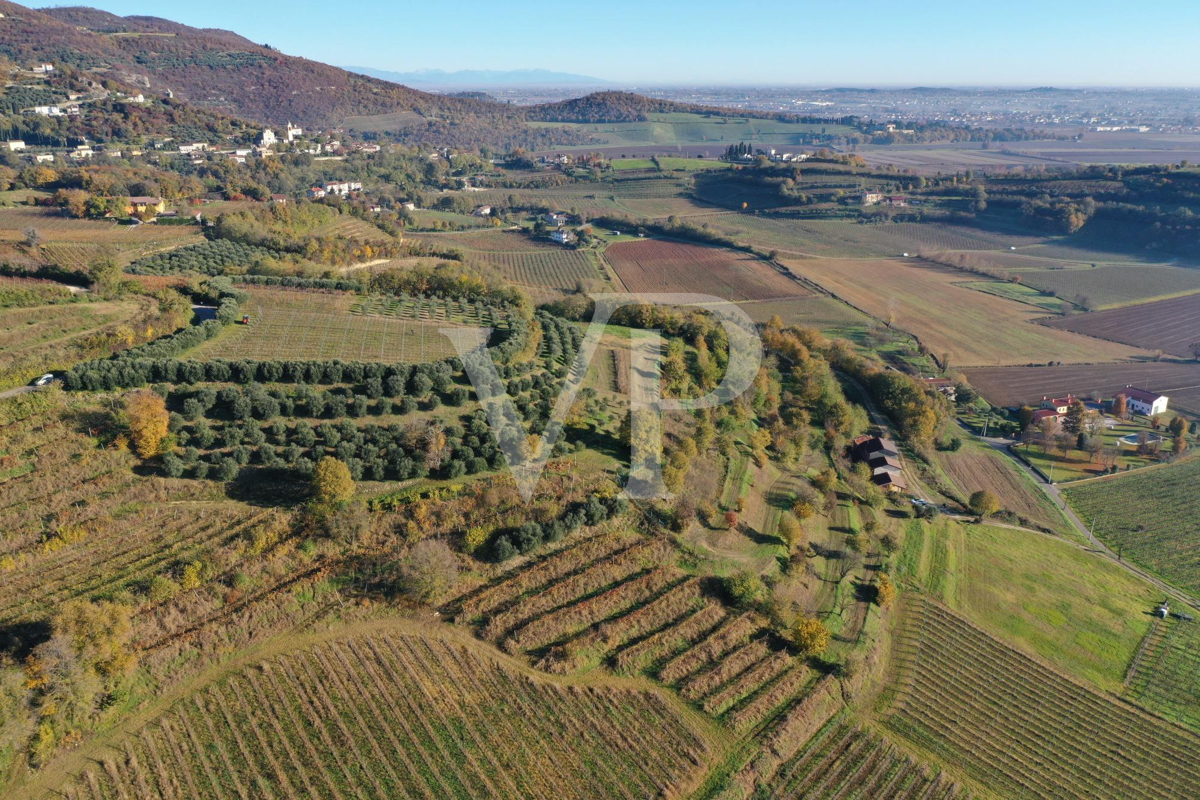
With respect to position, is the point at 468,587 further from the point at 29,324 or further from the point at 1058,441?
the point at 1058,441

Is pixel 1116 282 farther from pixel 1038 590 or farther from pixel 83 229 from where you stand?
pixel 83 229

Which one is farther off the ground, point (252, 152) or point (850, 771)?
point (252, 152)

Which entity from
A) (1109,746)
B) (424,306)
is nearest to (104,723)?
(424,306)

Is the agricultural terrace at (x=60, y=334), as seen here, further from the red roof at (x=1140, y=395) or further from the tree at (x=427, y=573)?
the red roof at (x=1140, y=395)

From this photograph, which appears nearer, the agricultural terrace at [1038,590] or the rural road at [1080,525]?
the agricultural terrace at [1038,590]

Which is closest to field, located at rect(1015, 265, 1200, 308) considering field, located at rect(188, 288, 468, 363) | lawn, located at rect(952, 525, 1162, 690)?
lawn, located at rect(952, 525, 1162, 690)

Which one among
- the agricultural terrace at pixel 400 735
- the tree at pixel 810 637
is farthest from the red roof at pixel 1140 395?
the agricultural terrace at pixel 400 735

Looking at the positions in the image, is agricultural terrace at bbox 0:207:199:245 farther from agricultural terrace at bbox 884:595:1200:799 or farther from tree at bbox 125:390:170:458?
agricultural terrace at bbox 884:595:1200:799
